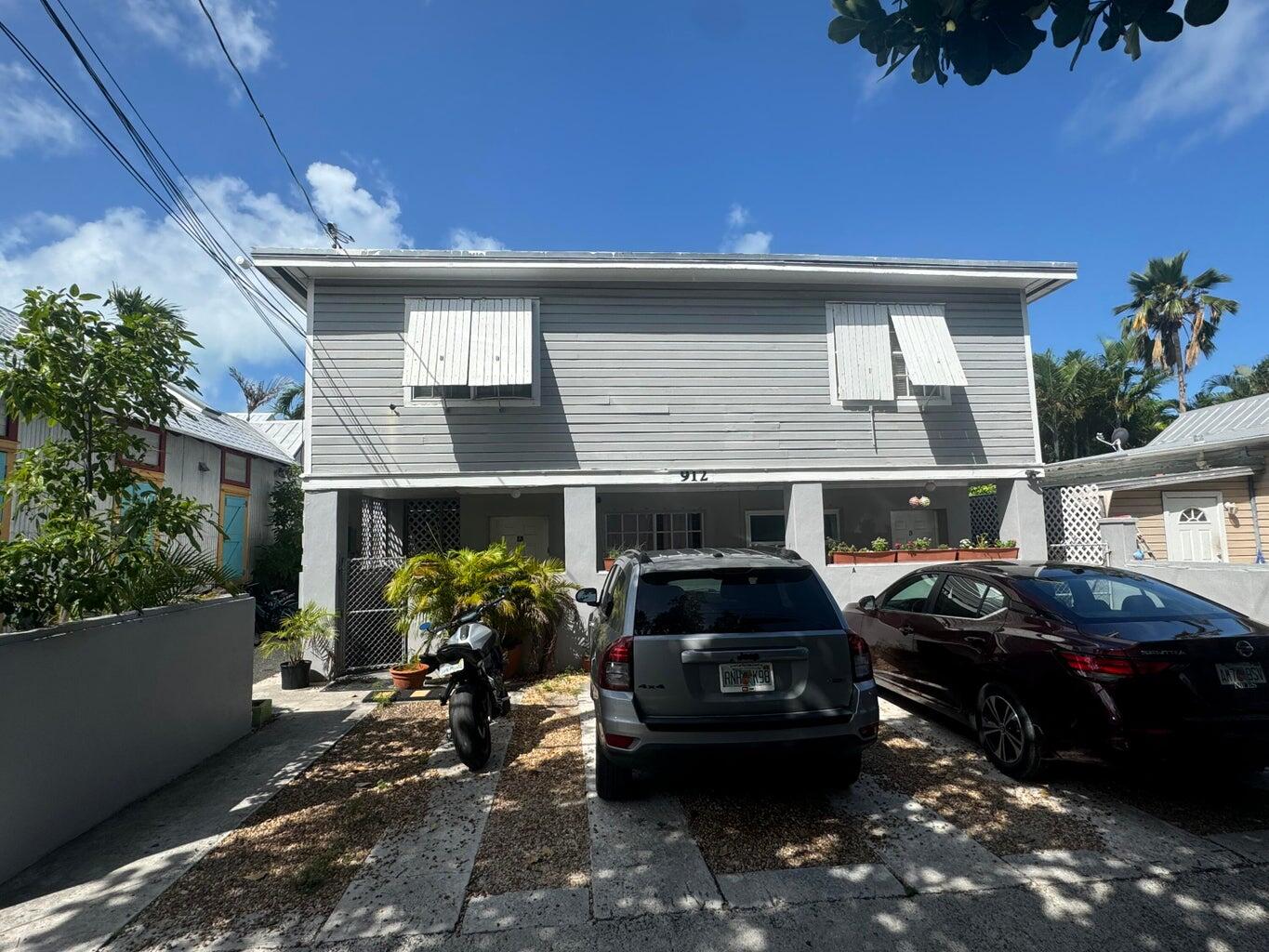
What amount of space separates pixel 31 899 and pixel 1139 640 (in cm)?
629

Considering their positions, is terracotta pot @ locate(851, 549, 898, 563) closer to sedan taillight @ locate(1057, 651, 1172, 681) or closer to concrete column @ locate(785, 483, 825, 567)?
concrete column @ locate(785, 483, 825, 567)

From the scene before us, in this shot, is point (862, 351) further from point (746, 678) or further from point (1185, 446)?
point (746, 678)

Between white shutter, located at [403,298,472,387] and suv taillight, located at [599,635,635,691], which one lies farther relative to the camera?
white shutter, located at [403,298,472,387]

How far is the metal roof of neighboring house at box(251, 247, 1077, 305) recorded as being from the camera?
8.61 meters

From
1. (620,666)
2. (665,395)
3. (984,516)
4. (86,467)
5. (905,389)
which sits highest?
(905,389)

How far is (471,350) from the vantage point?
28.0 feet

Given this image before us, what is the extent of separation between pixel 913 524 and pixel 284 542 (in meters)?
15.6

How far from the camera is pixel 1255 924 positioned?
2.59 m

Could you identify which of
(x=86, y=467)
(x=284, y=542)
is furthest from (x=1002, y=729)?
(x=284, y=542)

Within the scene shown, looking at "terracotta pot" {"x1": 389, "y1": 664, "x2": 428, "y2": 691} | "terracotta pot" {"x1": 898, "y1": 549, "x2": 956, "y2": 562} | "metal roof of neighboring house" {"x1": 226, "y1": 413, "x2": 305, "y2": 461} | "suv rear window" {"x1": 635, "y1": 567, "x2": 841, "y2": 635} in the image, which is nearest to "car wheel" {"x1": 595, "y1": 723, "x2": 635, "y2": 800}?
"suv rear window" {"x1": 635, "y1": 567, "x2": 841, "y2": 635}

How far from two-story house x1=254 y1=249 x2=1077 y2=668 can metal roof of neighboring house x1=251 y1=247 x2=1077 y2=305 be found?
0.03 m

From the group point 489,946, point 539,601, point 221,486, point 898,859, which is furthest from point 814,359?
point 221,486

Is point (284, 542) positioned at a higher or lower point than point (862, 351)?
lower

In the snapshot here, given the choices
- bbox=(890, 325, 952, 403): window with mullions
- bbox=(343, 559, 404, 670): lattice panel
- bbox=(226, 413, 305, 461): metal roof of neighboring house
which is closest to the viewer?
bbox=(343, 559, 404, 670): lattice panel
